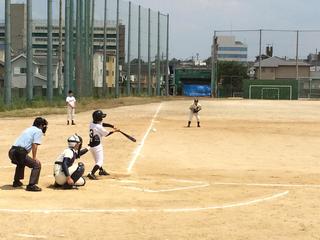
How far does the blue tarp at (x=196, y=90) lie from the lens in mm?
81438

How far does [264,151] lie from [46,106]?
24.5 m

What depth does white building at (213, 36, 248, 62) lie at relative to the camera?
85.2 meters

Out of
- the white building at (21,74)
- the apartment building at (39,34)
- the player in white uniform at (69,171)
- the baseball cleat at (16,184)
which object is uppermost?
the apartment building at (39,34)

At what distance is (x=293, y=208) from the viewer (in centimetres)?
879

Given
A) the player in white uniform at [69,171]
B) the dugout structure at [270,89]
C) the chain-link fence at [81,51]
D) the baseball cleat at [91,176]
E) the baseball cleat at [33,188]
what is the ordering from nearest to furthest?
the baseball cleat at [33,188]
the player in white uniform at [69,171]
the baseball cleat at [91,176]
the chain-link fence at [81,51]
the dugout structure at [270,89]

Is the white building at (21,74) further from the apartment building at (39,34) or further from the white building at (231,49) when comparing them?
the white building at (231,49)

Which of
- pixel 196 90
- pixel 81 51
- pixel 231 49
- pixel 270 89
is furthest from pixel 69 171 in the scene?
pixel 231 49

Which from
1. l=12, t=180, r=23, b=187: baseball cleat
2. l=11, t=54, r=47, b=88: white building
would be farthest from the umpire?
l=11, t=54, r=47, b=88: white building

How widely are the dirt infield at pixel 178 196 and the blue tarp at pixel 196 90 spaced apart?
61.6 metres

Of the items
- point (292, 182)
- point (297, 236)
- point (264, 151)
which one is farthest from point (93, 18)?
point (297, 236)

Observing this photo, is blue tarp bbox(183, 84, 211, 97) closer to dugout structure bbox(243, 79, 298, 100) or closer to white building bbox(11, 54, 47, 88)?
dugout structure bbox(243, 79, 298, 100)

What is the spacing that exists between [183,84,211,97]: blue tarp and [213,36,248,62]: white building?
633 cm

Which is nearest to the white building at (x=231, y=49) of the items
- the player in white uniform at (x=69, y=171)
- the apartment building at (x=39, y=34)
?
the apartment building at (x=39, y=34)

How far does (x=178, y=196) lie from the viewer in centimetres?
984
